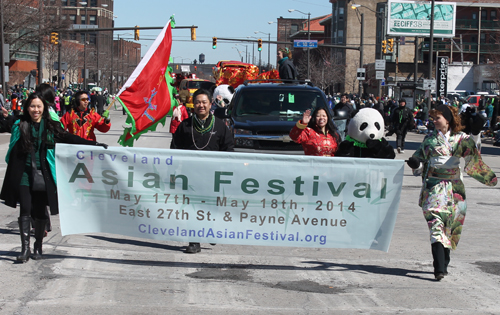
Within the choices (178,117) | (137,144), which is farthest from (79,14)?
(178,117)

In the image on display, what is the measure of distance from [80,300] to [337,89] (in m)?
90.1

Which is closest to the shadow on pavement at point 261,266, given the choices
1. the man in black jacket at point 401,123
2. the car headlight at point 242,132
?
the car headlight at point 242,132

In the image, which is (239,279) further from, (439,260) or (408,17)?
(408,17)

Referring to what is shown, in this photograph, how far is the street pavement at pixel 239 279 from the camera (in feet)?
18.4

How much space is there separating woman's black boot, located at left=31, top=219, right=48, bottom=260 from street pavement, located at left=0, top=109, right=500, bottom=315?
0.11 meters

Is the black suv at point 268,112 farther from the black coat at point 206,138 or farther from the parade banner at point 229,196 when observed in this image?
the parade banner at point 229,196

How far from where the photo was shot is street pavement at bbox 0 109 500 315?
18.4 feet

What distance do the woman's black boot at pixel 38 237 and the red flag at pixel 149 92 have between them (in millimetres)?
1778

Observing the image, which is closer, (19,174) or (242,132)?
(19,174)

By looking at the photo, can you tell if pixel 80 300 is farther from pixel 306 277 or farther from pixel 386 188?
pixel 386 188

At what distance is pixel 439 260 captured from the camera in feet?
21.3

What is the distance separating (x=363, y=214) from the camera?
664 cm

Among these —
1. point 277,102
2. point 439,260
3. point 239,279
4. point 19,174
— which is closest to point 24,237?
point 19,174

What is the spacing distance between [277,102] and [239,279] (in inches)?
294
